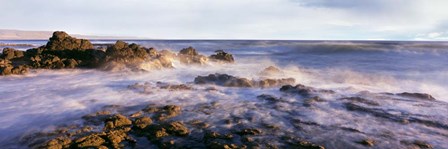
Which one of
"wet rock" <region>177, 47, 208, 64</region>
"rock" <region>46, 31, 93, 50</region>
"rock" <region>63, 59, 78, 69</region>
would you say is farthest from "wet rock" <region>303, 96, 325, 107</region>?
"rock" <region>46, 31, 93, 50</region>

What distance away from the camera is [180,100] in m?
9.21

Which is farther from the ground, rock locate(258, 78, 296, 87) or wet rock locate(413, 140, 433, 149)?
wet rock locate(413, 140, 433, 149)

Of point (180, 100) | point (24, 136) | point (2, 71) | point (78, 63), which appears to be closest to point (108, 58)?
point (78, 63)

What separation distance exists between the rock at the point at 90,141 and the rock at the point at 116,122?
671 mm

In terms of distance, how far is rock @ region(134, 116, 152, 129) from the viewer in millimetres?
6749

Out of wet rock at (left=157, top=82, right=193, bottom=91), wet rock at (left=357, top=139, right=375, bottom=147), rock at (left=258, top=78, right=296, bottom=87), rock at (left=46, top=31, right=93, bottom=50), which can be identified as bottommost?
wet rock at (left=157, top=82, right=193, bottom=91)

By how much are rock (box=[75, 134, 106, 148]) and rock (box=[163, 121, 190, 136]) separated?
3.56 ft

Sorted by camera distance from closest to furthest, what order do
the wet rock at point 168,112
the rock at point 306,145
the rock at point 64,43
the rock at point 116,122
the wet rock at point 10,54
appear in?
the rock at point 306,145
the rock at point 116,122
the wet rock at point 168,112
the wet rock at point 10,54
the rock at point 64,43

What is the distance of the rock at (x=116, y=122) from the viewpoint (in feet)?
22.1

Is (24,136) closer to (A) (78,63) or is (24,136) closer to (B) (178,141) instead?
(B) (178,141)

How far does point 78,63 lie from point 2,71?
3402 mm

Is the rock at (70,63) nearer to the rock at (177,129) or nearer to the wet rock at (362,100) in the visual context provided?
A: the rock at (177,129)

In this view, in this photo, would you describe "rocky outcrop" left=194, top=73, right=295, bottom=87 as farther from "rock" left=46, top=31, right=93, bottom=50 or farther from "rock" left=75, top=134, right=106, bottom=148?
"rock" left=46, top=31, right=93, bottom=50

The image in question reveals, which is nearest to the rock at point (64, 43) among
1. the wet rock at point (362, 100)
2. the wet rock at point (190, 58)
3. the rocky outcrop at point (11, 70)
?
the rocky outcrop at point (11, 70)
